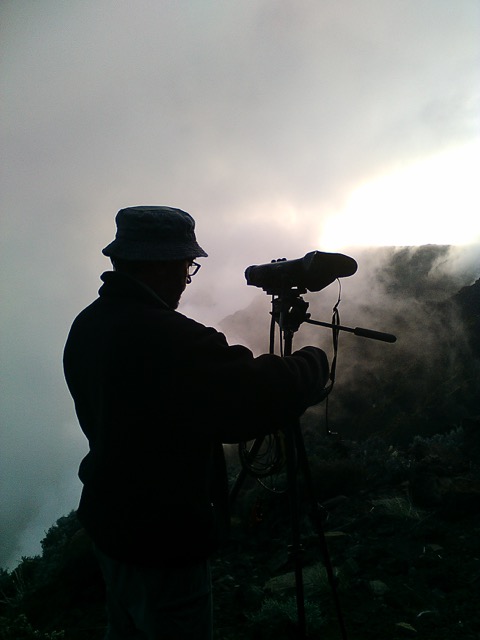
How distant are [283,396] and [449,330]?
17.2 meters

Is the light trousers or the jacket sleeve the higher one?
the jacket sleeve

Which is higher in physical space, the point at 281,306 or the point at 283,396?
the point at 281,306

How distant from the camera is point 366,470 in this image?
6.42 metres

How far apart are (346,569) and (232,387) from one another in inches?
139

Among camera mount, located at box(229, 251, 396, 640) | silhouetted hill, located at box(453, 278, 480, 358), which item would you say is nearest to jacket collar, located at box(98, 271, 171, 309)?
camera mount, located at box(229, 251, 396, 640)

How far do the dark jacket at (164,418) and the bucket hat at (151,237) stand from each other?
0.29 meters

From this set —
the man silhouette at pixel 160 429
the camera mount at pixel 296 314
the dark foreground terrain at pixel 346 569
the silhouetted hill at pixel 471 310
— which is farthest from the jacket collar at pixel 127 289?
the silhouetted hill at pixel 471 310

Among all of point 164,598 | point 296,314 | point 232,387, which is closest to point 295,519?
point 164,598

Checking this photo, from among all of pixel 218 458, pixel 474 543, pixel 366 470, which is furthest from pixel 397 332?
pixel 218 458

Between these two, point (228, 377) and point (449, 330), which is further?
point (449, 330)

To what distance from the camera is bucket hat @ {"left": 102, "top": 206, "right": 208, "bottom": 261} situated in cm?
188

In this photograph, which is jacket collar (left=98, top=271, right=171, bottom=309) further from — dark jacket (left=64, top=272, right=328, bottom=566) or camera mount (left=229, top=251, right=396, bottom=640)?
camera mount (left=229, top=251, right=396, bottom=640)

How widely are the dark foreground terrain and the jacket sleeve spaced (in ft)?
8.78

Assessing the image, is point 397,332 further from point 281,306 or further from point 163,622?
point 163,622
